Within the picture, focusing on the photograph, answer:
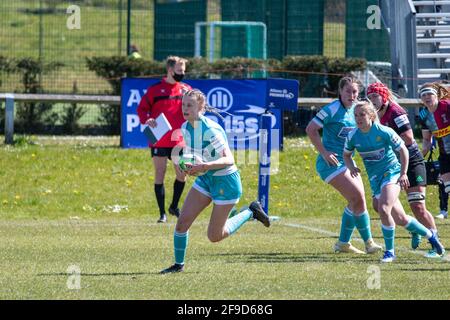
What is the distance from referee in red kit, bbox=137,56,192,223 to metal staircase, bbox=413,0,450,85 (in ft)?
27.8

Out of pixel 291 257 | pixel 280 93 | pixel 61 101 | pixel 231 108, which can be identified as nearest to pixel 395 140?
pixel 291 257

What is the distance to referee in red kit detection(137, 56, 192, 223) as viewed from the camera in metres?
16.5

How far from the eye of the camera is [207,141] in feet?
34.5

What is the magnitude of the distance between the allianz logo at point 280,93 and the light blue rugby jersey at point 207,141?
20.4 feet

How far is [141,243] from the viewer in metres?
13.8

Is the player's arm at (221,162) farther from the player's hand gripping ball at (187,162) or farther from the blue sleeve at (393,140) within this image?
the blue sleeve at (393,140)

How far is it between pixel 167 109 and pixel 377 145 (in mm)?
5497

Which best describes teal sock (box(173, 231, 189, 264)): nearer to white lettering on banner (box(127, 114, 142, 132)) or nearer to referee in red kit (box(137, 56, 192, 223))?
referee in red kit (box(137, 56, 192, 223))

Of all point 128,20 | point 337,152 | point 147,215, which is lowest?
point 147,215

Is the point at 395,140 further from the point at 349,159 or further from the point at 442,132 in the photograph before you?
the point at 442,132

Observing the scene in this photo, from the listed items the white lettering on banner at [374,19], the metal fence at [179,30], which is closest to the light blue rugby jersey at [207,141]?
the metal fence at [179,30]

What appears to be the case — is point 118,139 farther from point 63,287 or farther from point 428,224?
point 63,287
